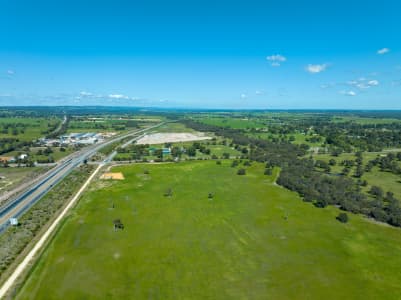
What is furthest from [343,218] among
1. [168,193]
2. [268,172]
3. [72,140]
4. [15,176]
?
[72,140]

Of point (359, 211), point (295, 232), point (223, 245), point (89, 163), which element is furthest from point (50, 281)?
point (89, 163)

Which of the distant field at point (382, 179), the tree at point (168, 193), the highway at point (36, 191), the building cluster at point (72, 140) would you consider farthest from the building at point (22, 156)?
the distant field at point (382, 179)

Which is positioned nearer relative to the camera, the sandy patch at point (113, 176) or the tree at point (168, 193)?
the tree at point (168, 193)

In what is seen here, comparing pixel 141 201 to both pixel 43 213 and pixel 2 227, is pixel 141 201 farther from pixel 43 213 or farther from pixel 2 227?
pixel 2 227

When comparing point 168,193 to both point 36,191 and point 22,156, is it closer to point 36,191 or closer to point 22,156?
point 36,191

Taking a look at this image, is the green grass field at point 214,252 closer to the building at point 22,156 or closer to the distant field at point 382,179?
the distant field at point 382,179

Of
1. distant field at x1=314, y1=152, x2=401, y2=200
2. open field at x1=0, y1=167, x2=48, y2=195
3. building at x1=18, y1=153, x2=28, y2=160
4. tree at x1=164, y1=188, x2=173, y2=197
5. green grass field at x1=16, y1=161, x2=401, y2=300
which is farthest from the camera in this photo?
building at x1=18, y1=153, x2=28, y2=160

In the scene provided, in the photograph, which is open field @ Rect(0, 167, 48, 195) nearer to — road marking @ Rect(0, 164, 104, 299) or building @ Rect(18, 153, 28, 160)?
building @ Rect(18, 153, 28, 160)

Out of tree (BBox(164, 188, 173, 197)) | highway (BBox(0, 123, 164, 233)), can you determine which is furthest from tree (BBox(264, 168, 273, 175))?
highway (BBox(0, 123, 164, 233))

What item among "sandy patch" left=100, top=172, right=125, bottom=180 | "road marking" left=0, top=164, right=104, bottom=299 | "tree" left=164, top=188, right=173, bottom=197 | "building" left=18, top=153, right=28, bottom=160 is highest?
"building" left=18, top=153, right=28, bottom=160
